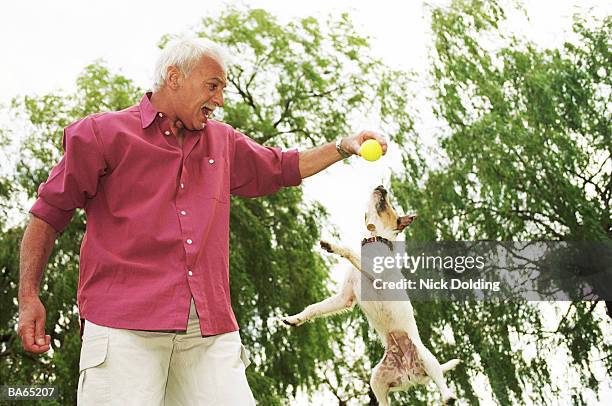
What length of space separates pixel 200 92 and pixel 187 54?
0.10 m

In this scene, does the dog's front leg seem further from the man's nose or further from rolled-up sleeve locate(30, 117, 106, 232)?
rolled-up sleeve locate(30, 117, 106, 232)

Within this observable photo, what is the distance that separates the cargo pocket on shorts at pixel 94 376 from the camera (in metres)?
1.83

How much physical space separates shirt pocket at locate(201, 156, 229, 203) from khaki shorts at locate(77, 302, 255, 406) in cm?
30

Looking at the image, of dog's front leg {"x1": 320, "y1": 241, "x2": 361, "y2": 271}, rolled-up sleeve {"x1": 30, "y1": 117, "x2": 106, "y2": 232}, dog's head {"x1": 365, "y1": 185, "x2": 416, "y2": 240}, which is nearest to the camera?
rolled-up sleeve {"x1": 30, "y1": 117, "x2": 106, "y2": 232}

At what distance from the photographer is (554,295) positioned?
5.88 metres

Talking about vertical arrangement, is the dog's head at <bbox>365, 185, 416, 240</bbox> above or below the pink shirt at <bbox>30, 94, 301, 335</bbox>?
above

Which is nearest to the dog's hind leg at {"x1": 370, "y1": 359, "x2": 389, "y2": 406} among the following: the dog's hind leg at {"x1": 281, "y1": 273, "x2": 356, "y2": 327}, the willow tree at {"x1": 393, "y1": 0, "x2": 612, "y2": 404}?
the dog's hind leg at {"x1": 281, "y1": 273, "x2": 356, "y2": 327}

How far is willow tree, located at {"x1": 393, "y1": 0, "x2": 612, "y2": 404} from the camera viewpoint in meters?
5.75

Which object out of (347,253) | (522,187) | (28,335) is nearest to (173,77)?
(28,335)

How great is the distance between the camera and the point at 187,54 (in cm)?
204

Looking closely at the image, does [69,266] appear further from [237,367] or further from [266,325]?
[237,367]

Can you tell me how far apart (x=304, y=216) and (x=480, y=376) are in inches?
88.7

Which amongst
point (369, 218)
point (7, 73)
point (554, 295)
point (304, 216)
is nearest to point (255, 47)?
point (304, 216)

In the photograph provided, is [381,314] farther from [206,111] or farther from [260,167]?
[206,111]
